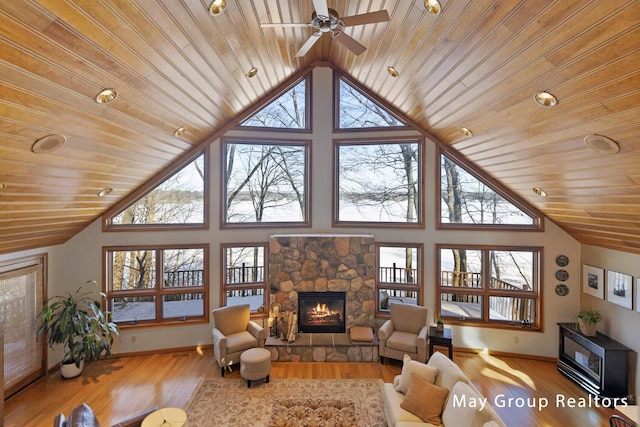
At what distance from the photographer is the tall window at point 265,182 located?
6340 millimetres

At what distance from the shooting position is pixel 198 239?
6066 millimetres

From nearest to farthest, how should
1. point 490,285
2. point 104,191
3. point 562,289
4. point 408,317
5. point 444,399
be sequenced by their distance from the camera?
point 444,399
point 104,191
point 562,289
point 408,317
point 490,285

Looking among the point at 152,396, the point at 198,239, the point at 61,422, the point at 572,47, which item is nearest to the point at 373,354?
the point at 152,396

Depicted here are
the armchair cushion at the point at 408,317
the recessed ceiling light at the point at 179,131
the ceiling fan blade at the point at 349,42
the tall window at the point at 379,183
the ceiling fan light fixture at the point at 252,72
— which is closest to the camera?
the ceiling fan blade at the point at 349,42

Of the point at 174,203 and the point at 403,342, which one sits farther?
the point at 174,203

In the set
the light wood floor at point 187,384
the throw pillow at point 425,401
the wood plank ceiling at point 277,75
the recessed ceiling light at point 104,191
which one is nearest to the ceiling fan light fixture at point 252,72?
the wood plank ceiling at point 277,75

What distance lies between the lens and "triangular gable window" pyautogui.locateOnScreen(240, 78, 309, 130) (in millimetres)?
6402

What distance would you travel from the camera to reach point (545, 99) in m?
2.86

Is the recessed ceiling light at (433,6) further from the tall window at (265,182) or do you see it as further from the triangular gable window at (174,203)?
the triangular gable window at (174,203)

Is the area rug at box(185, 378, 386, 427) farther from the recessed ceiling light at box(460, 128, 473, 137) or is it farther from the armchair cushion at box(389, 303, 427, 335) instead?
the recessed ceiling light at box(460, 128, 473, 137)

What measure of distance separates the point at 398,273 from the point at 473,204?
2.02 meters

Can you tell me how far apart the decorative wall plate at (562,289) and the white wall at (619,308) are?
10.5 inches

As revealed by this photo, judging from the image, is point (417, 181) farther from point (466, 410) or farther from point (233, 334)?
point (233, 334)

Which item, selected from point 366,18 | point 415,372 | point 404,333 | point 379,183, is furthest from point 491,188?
point 366,18
